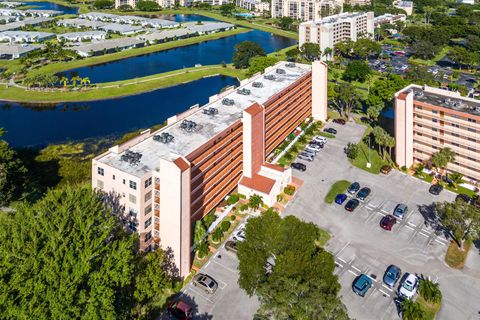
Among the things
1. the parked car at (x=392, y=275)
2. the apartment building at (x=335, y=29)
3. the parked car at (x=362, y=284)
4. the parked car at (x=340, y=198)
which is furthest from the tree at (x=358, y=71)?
the parked car at (x=362, y=284)

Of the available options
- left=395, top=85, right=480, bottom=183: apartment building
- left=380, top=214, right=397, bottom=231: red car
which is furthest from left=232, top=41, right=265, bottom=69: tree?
left=380, top=214, right=397, bottom=231: red car

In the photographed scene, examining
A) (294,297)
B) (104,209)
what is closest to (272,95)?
(104,209)

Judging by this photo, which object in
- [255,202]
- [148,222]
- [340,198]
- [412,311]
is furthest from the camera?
[340,198]

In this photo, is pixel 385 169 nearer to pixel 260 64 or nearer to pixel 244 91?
pixel 244 91

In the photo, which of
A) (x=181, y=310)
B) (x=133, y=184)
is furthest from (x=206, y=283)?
(x=133, y=184)

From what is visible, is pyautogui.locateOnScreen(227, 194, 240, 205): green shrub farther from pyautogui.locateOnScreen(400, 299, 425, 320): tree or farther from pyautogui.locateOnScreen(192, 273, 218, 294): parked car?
pyautogui.locateOnScreen(400, 299, 425, 320): tree

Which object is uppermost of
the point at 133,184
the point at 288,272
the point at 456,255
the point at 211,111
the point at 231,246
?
the point at 211,111
